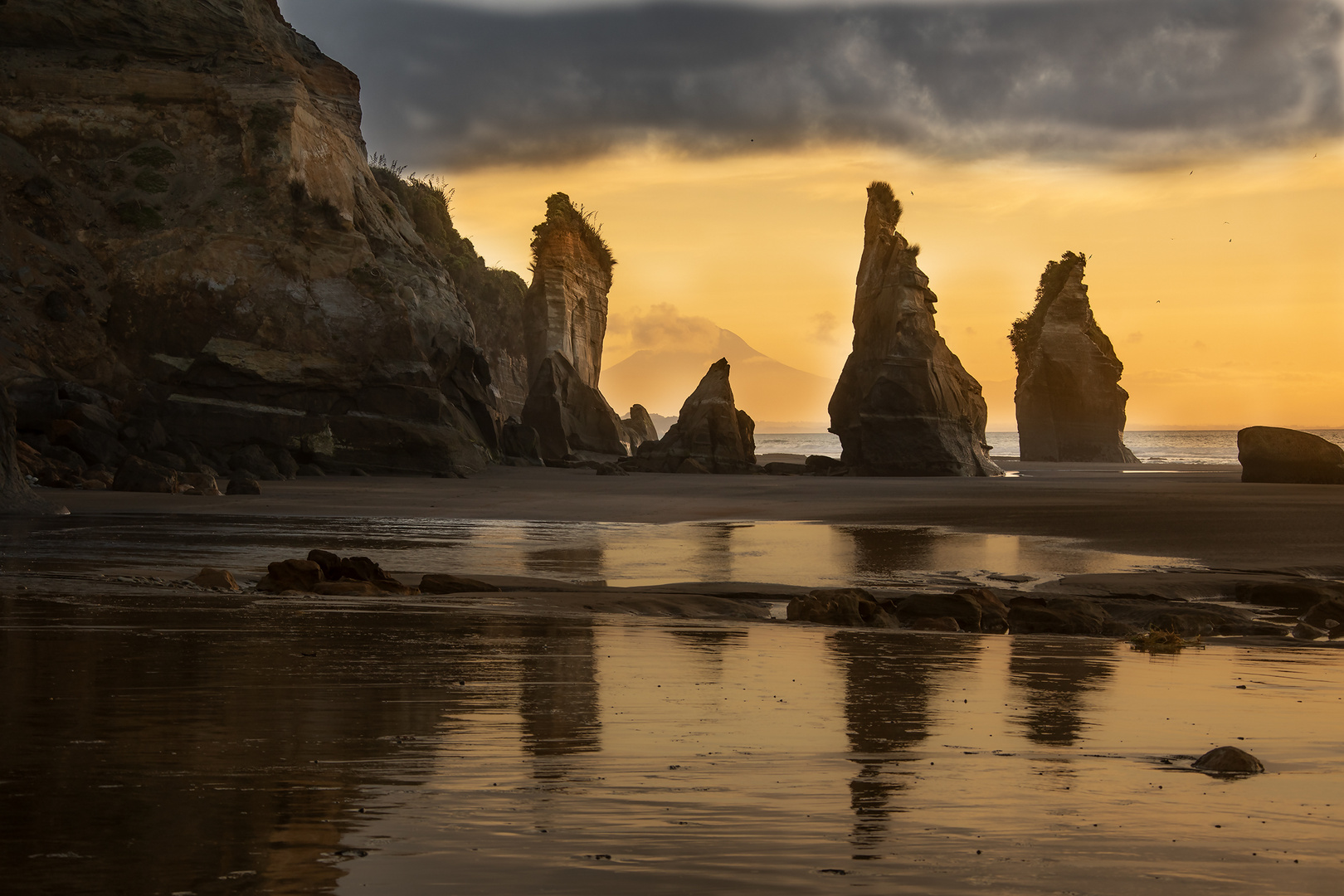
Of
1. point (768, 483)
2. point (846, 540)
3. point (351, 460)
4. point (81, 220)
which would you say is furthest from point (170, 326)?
point (846, 540)

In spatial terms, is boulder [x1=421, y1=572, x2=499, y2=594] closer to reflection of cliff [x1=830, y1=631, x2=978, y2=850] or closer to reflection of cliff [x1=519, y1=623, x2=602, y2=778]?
reflection of cliff [x1=519, y1=623, x2=602, y2=778]

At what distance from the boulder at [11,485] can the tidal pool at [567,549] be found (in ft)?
2.76

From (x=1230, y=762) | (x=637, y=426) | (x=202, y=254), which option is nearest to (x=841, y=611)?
(x=1230, y=762)

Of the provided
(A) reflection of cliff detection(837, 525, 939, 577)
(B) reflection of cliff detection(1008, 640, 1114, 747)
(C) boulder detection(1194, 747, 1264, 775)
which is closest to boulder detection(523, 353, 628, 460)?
(A) reflection of cliff detection(837, 525, 939, 577)

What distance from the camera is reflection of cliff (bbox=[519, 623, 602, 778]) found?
443cm

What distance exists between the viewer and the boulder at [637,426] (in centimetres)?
8062

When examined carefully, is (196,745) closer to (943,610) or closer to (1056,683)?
(1056,683)

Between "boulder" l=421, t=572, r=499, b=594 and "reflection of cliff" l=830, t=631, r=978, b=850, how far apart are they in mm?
3511

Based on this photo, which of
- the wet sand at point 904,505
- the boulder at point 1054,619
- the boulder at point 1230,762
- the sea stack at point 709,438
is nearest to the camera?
the boulder at point 1230,762

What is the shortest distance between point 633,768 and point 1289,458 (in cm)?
3455

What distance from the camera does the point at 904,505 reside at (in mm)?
24766

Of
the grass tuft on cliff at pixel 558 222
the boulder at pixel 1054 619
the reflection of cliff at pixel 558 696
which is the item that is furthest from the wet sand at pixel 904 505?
the grass tuft on cliff at pixel 558 222

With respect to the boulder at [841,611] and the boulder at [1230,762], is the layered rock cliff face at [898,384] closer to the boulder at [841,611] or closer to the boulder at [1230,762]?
the boulder at [841,611]

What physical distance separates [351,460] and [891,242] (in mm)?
29938
